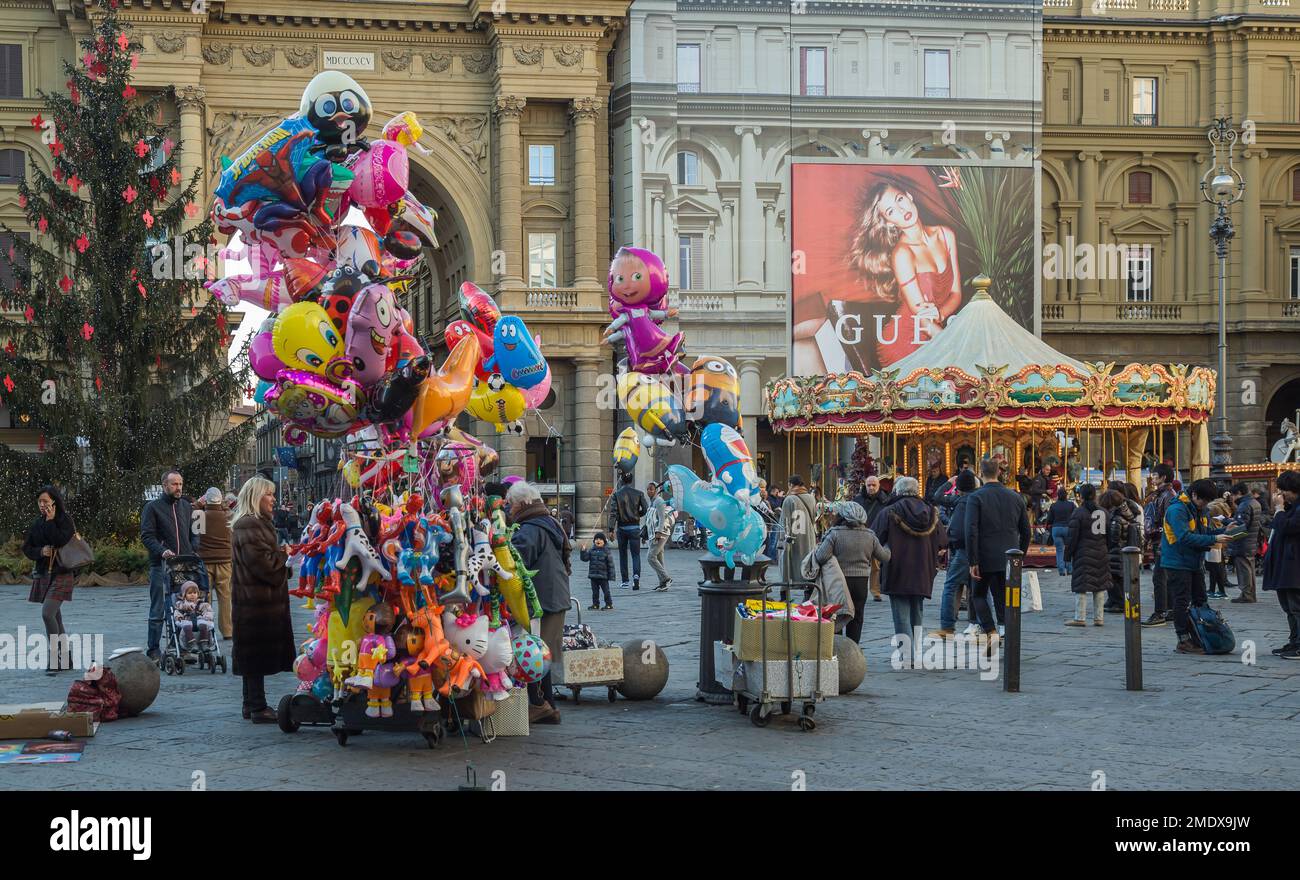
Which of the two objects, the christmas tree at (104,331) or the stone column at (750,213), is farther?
the stone column at (750,213)

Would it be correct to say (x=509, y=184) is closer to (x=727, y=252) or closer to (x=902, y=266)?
(x=727, y=252)

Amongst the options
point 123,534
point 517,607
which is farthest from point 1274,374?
point 517,607

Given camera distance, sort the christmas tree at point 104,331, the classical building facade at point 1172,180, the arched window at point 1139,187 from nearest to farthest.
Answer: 1. the christmas tree at point 104,331
2. the classical building facade at point 1172,180
3. the arched window at point 1139,187

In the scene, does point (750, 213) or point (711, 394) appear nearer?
point (711, 394)

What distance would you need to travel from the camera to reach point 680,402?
12.5 m

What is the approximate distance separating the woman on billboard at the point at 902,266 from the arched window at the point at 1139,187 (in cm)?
991

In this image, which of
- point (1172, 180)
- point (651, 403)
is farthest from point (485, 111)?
point (651, 403)

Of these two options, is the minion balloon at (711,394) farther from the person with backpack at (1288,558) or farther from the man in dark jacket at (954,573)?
the person with backpack at (1288,558)

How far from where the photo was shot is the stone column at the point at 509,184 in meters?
44.8

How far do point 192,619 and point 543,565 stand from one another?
4.39 meters

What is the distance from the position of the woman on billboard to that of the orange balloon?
3363cm

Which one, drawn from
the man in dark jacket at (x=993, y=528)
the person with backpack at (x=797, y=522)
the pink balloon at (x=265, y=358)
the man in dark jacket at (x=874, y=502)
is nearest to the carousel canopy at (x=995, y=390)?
the man in dark jacket at (x=874, y=502)
